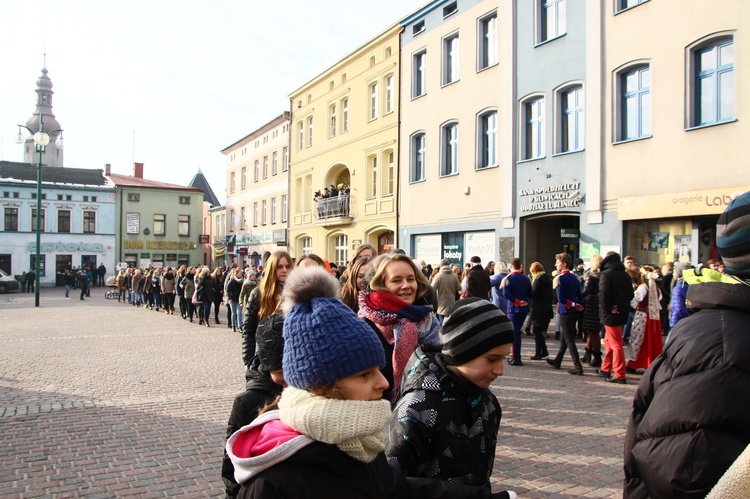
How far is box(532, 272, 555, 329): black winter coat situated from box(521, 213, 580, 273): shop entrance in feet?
24.0

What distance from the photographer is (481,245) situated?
19.7 meters

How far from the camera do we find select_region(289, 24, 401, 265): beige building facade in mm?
26047

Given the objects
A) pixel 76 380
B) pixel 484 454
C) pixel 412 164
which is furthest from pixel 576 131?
pixel 484 454

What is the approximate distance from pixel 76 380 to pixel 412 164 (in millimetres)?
17273

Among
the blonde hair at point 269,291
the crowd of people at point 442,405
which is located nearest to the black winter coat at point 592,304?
the blonde hair at point 269,291

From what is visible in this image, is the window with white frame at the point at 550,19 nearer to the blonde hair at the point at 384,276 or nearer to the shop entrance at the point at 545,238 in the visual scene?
the shop entrance at the point at 545,238

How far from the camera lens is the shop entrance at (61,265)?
4866cm

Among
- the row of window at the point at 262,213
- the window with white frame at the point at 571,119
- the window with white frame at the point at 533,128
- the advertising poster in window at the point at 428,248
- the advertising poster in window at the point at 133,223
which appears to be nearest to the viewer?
the window with white frame at the point at 571,119

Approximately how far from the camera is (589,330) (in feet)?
31.3

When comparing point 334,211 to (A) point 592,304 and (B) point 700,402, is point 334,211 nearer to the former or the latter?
(A) point 592,304

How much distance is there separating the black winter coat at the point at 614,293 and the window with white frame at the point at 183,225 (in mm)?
52318

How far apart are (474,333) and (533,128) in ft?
55.6

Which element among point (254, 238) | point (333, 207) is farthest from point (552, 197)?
point (254, 238)

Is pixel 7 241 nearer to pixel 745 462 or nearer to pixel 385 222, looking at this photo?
pixel 385 222
